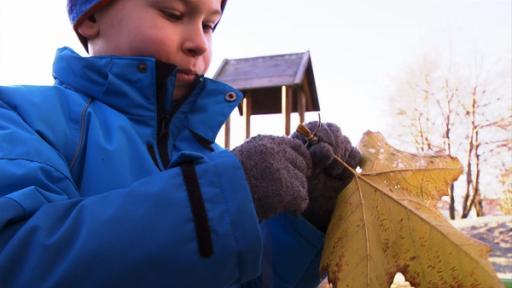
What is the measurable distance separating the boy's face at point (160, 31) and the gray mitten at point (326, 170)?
0.30m

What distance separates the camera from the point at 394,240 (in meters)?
0.92

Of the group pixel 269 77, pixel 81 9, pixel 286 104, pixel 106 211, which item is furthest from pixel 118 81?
pixel 269 77

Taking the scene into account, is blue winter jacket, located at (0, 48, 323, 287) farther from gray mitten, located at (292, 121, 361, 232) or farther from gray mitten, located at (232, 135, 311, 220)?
gray mitten, located at (292, 121, 361, 232)

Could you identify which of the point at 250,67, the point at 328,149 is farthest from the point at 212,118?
the point at 250,67

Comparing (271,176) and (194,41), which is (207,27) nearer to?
(194,41)

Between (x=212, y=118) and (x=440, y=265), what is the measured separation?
59cm

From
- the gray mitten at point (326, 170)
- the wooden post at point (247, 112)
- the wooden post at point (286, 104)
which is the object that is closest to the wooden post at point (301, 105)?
the wooden post at point (286, 104)

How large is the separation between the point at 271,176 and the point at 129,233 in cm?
22

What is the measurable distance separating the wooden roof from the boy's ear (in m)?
5.09

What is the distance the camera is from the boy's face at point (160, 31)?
99 centimetres

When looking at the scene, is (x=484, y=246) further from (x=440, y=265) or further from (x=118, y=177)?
(x=118, y=177)

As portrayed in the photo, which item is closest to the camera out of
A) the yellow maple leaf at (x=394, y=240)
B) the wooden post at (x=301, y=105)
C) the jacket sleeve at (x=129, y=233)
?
the jacket sleeve at (x=129, y=233)

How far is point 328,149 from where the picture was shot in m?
0.90

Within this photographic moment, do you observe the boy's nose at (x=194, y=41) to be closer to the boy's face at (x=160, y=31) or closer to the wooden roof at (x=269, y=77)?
the boy's face at (x=160, y=31)
